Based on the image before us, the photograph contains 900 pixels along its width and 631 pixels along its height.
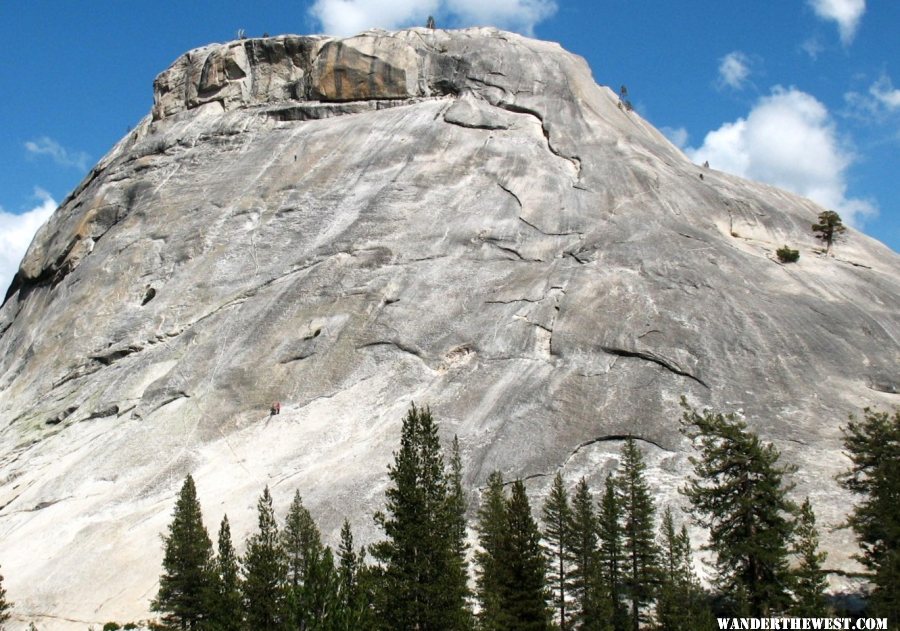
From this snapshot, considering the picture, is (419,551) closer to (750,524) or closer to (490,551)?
(490,551)

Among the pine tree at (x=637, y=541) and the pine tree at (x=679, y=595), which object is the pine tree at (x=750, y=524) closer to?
the pine tree at (x=679, y=595)

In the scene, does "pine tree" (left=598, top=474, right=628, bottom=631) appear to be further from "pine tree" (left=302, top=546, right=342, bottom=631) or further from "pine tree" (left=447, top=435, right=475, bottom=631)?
"pine tree" (left=302, top=546, right=342, bottom=631)

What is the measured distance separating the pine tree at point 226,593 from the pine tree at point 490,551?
823 centimetres

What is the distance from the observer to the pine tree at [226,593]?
28.4m

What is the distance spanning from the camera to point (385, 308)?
4694 cm

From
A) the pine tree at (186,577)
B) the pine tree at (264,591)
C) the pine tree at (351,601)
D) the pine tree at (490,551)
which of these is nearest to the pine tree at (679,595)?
the pine tree at (490,551)

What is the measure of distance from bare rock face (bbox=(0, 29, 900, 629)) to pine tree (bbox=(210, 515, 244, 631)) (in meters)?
5.15

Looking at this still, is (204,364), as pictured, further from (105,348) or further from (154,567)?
(154,567)

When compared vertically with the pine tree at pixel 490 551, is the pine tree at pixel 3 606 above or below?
below

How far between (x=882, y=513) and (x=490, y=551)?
1280 centimetres

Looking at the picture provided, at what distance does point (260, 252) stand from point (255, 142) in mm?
12945

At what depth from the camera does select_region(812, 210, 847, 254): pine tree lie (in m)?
54.8

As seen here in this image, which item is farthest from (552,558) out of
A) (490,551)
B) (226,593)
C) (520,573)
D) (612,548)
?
(226,593)

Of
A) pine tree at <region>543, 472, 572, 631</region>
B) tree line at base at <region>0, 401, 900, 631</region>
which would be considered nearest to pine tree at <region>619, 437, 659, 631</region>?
tree line at base at <region>0, 401, 900, 631</region>
